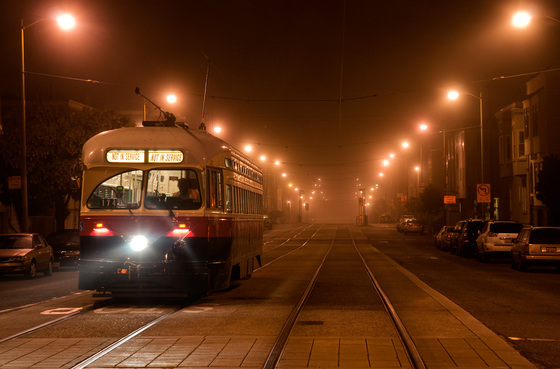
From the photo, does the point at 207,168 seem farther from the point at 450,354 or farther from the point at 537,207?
the point at 537,207

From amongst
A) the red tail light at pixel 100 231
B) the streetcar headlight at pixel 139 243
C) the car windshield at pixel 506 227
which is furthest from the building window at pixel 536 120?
the red tail light at pixel 100 231

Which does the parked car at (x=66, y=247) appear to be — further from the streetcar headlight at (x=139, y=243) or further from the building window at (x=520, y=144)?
the building window at (x=520, y=144)

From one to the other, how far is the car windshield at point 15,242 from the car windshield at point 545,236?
16.7 m

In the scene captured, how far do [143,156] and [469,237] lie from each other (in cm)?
2508

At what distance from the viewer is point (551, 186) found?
39.5m

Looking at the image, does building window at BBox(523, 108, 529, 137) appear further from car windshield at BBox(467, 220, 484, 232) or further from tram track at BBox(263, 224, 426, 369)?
tram track at BBox(263, 224, 426, 369)

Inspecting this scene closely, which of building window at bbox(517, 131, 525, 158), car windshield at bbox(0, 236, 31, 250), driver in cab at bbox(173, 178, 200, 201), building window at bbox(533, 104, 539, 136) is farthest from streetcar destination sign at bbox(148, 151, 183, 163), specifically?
building window at bbox(517, 131, 525, 158)

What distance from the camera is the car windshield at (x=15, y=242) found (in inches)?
990

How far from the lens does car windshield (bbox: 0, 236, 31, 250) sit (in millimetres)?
25141

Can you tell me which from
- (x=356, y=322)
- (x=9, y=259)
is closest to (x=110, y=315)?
(x=356, y=322)

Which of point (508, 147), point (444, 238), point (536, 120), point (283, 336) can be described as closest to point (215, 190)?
point (283, 336)

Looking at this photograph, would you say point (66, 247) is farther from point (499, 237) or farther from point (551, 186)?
point (551, 186)

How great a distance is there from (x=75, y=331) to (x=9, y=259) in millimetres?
13864

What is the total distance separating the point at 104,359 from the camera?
8.85 m
